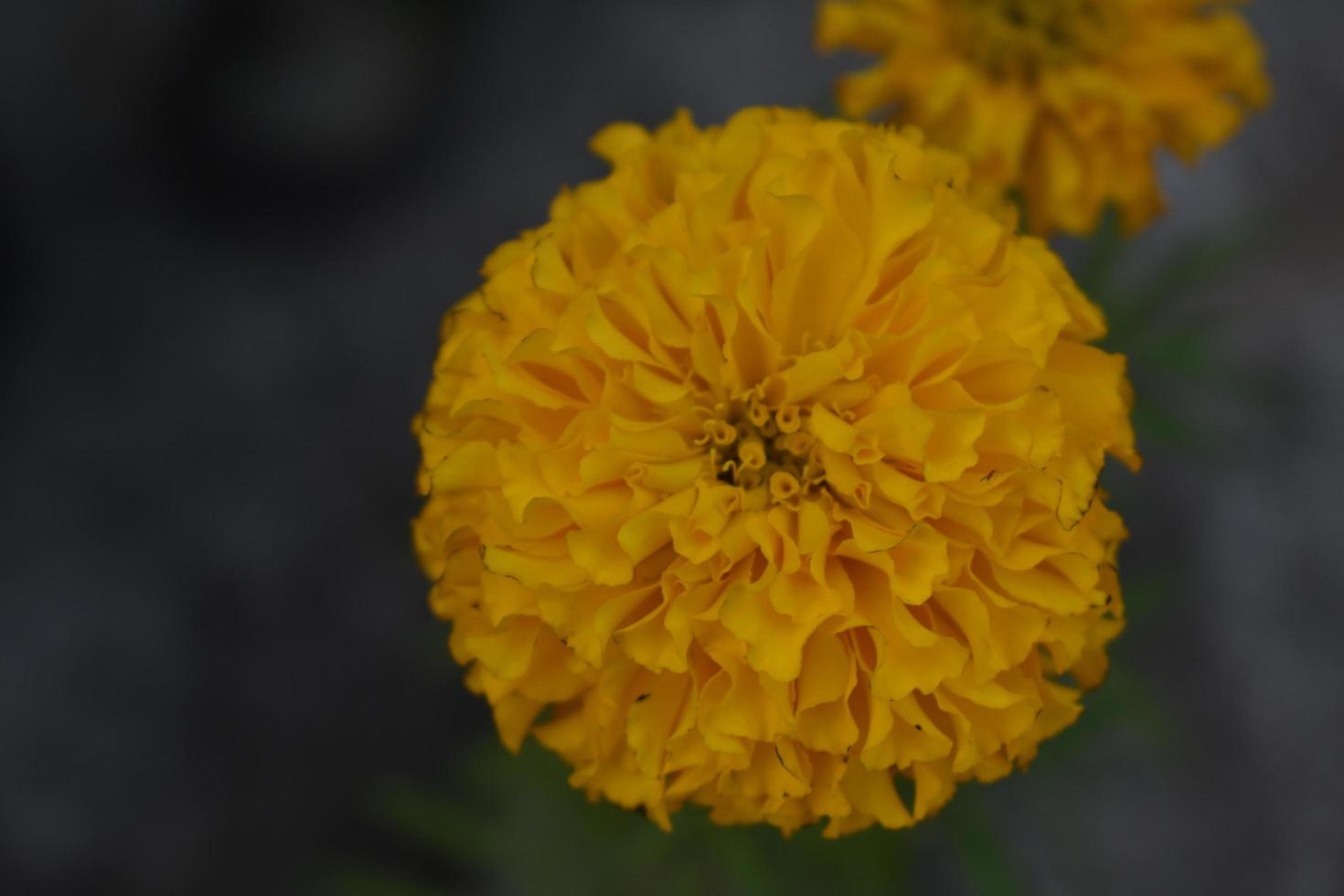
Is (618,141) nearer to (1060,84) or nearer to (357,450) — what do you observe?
(1060,84)

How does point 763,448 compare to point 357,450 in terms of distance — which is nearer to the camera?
point 763,448

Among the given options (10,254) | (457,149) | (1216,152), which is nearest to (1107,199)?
(1216,152)

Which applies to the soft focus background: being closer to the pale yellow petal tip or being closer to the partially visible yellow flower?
the partially visible yellow flower

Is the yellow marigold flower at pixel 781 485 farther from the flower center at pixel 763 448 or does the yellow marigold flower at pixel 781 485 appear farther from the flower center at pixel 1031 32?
the flower center at pixel 1031 32

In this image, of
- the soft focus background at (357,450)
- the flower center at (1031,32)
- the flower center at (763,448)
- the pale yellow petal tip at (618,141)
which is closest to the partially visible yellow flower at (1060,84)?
the flower center at (1031,32)

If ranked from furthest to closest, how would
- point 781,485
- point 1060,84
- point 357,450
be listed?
point 357,450 < point 1060,84 < point 781,485

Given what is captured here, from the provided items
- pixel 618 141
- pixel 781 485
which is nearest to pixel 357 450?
pixel 618 141

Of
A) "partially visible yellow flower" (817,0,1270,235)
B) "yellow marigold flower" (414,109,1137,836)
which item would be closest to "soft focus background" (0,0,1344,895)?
"partially visible yellow flower" (817,0,1270,235)
